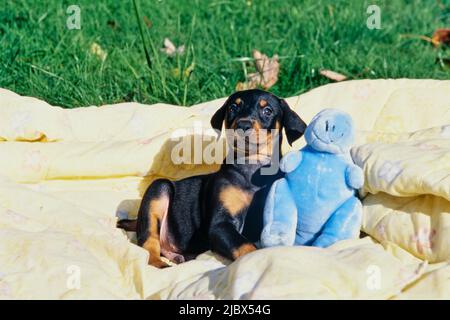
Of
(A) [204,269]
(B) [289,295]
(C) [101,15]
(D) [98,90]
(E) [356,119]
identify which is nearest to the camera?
(B) [289,295]

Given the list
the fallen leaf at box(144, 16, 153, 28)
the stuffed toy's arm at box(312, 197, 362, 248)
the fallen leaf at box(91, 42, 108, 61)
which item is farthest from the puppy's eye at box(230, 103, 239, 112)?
the fallen leaf at box(144, 16, 153, 28)

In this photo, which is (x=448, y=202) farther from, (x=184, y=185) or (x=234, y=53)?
(x=234, y=53)

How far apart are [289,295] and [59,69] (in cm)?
307

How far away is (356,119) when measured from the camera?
5.06m

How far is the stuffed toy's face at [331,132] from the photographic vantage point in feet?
13.0

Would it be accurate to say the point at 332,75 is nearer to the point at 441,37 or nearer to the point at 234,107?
the point at 441,37

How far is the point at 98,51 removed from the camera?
610cm

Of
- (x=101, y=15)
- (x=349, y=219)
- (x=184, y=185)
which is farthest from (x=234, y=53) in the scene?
(x=349, y=219)

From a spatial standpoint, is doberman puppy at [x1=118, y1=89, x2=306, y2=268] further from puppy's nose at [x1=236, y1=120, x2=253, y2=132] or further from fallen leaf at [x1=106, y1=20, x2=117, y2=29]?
fallen leaf at [x1=106, y1=20, x2=117, y2=29]

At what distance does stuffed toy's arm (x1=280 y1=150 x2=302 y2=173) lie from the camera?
4012mm

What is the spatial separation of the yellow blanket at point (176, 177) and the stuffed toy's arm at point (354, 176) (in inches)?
4.3

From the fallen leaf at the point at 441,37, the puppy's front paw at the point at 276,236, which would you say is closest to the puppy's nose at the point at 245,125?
the puppy's front paw at the point at 276,236

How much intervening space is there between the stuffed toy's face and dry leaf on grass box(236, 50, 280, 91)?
Answer: 5.66ft

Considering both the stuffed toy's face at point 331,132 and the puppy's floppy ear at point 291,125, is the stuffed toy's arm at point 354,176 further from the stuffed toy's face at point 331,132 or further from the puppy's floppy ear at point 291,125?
the puppy's floppy ear at point 291,125
